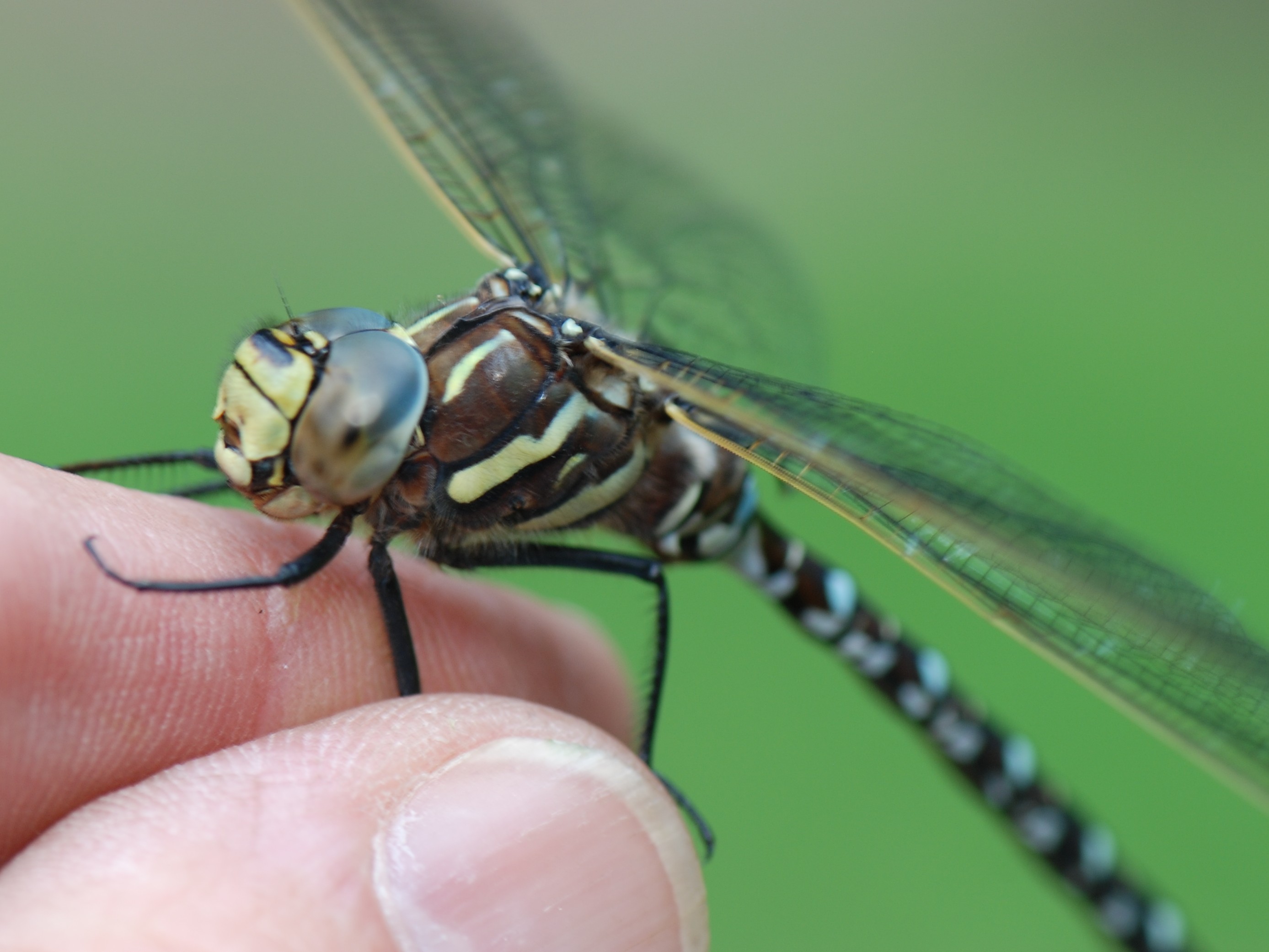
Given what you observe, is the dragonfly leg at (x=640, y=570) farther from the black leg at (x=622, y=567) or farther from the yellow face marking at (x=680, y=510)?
the yellow face marking at (x=680, y=510)

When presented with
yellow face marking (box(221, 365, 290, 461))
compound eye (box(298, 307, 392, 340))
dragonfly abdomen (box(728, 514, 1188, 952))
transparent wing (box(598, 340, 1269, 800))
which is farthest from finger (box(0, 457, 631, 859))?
dragonfly abdomen (box(728, 514, 1188, 952))

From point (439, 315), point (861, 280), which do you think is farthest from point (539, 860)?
point (861, 280)

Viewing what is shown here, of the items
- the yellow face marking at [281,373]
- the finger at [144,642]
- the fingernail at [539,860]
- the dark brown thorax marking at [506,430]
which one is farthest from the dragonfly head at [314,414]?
the fingernail at [539,860]

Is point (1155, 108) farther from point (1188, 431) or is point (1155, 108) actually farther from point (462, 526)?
point (462, 526)

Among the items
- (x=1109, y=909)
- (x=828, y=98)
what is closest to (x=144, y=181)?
(x=828, y=98)

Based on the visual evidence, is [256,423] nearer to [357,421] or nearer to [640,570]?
[357,421]
